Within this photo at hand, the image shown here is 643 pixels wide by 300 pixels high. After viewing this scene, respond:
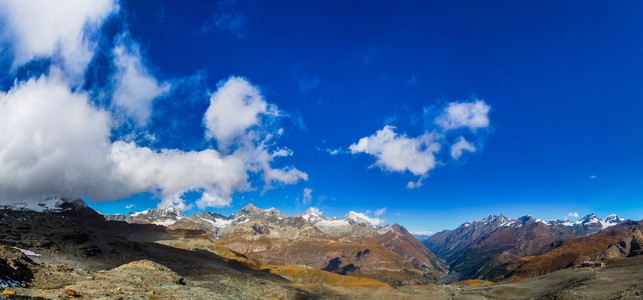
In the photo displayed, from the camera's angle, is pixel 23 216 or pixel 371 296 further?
pixel 23 216

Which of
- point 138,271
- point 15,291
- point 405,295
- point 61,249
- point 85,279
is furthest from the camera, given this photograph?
point 405,295

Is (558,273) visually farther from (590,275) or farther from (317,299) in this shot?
(317,299)

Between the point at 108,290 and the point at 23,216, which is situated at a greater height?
the point at 23,216

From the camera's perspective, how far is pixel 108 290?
24875 mm

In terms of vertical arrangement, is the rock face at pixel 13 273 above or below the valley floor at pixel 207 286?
above

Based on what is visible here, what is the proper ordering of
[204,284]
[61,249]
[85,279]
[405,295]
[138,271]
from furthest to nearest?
[405,295] → [61,249] → [204,284] → [138,271] → [85,279]

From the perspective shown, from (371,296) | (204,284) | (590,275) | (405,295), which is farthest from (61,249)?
(590,275)

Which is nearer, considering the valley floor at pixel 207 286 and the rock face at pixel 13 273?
the rock face at pixel 13 273

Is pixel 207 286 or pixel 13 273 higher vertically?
pixel 13 273

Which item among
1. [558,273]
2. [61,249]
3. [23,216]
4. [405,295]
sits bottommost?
[405,295]

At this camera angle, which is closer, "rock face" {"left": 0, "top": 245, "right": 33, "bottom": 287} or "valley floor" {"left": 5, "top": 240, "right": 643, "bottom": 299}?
"rock face" {"left": 0, "top": 245, "right": 33, "bottom": 287}

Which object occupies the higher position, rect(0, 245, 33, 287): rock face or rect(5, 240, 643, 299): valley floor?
rect(0, 245, 33, 287): rock face

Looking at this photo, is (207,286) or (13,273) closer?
(13,273)

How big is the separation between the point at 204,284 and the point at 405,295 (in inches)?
2808
